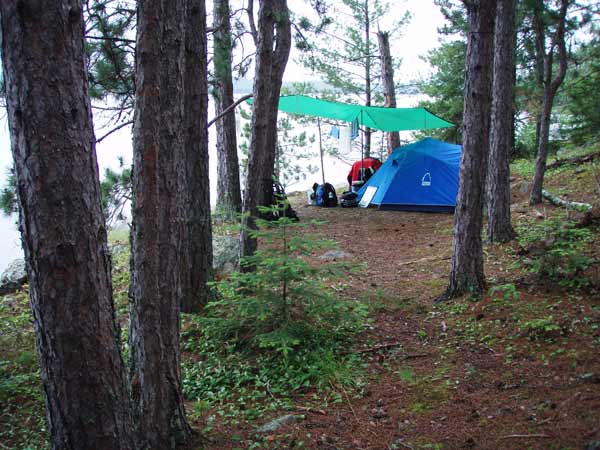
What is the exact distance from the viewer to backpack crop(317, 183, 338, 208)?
38.8 feet

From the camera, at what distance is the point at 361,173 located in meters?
12.7

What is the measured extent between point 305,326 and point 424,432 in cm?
144

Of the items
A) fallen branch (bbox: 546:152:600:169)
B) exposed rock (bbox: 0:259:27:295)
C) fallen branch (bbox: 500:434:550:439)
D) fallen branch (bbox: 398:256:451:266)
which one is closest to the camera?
fallen branch (bbox: 500:434:550:439)

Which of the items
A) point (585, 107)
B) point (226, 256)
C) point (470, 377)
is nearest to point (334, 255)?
point (226, 256)

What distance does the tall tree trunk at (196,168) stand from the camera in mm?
4754

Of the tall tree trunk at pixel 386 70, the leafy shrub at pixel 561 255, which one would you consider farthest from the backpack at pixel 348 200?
the leafy shrub at pixel 561 255

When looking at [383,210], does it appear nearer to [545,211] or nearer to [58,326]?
[545,211]

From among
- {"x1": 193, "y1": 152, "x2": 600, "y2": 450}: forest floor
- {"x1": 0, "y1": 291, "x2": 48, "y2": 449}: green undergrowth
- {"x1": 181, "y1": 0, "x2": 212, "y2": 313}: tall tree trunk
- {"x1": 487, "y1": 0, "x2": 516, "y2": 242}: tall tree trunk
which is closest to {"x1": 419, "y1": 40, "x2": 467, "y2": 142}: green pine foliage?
{"x1": 487, "y1": 0, "x2": 516, "y2": 242}: tall tree trunk

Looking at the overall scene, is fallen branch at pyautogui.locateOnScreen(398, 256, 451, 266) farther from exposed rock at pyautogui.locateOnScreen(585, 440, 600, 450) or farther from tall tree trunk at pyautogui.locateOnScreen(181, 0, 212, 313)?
exposed rock at pyautogui.locateOnScreen(585, 440, 600, 450)

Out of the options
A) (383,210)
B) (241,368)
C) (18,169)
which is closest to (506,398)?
(241,368)

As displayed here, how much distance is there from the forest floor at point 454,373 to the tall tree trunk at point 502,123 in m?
0.52

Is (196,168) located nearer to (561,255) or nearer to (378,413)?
(378,413)

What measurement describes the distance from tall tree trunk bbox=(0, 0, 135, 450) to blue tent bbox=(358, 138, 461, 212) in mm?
9495

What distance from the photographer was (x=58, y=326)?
1.80 meters
